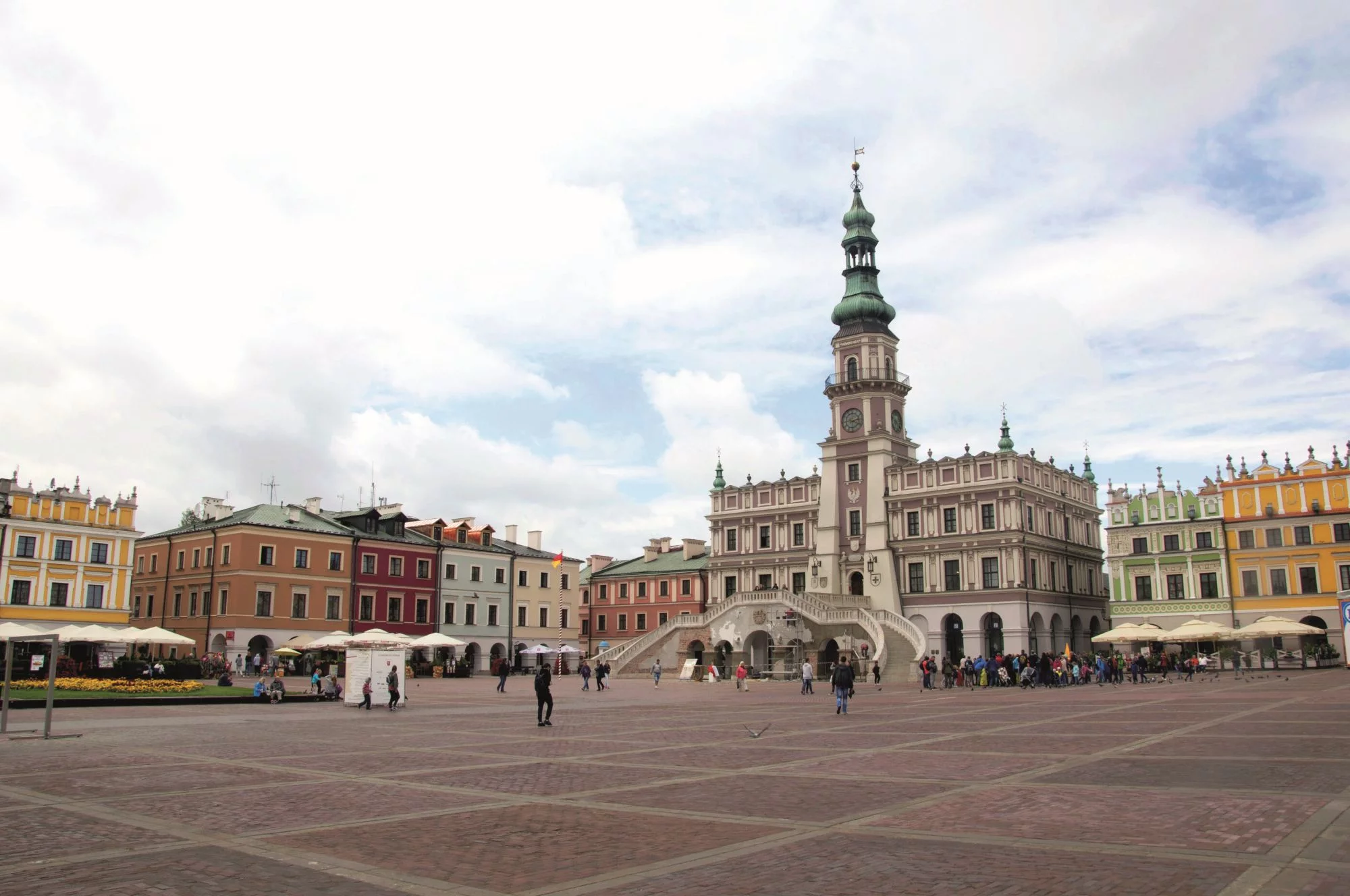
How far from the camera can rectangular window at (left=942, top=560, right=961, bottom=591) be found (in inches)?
2864

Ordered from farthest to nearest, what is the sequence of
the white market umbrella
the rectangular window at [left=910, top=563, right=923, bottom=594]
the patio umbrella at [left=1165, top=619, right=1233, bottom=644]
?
1. the rectangular window at [left=910, top=563, right=923, bottom=594]
2. the patio umbrella at [left=1165, top=619, right=1233, bottom=644]
3. the white market umbrella

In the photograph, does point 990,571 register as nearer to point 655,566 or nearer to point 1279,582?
point 1279,582

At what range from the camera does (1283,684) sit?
147 ft

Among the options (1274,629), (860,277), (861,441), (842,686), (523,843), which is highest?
(860,277)

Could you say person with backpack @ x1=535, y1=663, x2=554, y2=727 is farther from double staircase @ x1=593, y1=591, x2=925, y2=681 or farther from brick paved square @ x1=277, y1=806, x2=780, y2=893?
double staircase @ x1=593, y1=591, x2=925, y2=681

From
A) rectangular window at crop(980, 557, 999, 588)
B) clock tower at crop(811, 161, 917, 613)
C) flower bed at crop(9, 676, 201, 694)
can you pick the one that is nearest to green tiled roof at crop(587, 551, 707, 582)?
clock tower at crop(811, 161, 917, 613)

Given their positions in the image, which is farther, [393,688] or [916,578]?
[916,578]

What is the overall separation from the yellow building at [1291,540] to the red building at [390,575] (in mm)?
56392

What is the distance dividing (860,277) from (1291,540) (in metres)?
35.0

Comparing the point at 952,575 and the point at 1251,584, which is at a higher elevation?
the point at 952,575

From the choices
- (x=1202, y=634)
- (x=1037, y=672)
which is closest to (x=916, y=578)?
(x=1037, y=672)

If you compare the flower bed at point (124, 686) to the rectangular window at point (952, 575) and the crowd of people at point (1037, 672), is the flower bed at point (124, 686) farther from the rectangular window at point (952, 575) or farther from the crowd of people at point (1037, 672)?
the rectangular window at point (952, 575)

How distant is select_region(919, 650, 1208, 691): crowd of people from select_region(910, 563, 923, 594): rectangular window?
15053 mm

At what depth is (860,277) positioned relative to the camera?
81000mm
